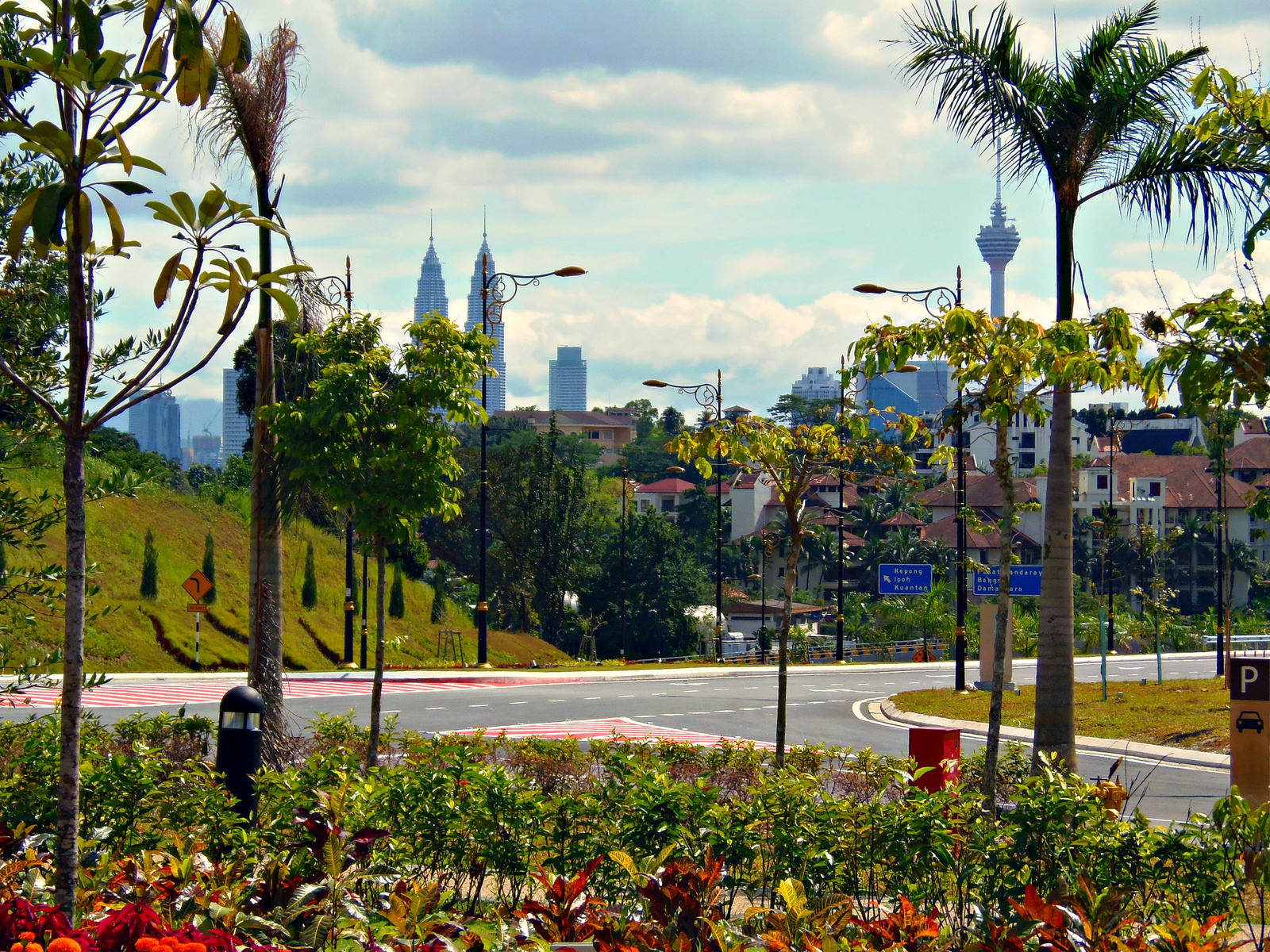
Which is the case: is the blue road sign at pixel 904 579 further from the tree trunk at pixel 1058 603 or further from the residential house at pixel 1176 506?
the residential house at pixel 1176 506

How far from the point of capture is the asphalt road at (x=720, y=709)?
53.2ft

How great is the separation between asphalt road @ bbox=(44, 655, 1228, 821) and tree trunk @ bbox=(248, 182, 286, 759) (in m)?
6.26

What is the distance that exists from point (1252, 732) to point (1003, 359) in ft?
16.1

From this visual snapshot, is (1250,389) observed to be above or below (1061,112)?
below

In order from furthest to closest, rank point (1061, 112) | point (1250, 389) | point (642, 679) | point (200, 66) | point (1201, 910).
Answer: point (642, 679) < point (1061, 112) < point (1250, 389) < point (1201, 910) < point (200, 66)

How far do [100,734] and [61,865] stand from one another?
5265mm

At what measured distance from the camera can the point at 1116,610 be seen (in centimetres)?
5500

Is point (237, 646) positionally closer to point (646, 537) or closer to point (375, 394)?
point (375, 394)

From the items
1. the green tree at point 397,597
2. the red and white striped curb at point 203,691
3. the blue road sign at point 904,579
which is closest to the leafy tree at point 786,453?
the red and white striped curb at point 203,691

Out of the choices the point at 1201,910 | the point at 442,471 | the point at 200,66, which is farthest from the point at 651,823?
the point at 442,471

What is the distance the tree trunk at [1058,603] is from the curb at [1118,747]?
4125 millimetres

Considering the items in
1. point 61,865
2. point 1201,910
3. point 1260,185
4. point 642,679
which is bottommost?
point 642,679

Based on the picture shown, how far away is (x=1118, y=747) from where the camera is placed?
1877cm

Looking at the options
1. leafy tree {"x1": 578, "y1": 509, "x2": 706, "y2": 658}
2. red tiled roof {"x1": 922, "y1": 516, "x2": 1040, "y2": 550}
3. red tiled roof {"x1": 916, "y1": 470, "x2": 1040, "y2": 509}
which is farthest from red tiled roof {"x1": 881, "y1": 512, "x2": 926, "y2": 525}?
leafy tree {"x1": 578, "y1": 509, "x2": 706, "y2": 658}
